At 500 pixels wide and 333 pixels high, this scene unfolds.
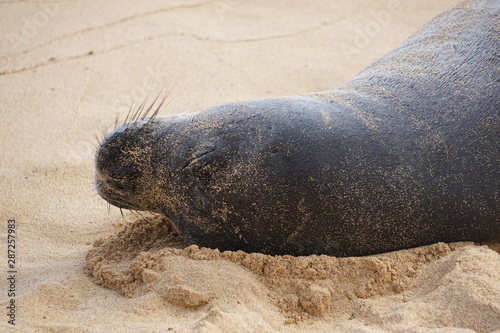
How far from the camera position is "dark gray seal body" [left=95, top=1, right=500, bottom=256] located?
2.66 meters

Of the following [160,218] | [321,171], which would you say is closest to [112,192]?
[160,218]

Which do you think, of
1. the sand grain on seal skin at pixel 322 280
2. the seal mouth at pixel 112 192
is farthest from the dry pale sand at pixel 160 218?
the seal mouth at pixel 112 192

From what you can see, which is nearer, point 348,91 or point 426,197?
point 426,197

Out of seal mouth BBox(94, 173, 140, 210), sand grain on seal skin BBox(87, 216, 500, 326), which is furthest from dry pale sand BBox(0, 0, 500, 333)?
seal mouth BBox(94, 173, 140, 210)

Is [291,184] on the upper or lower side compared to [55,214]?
upper

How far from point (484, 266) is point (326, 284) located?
66cm

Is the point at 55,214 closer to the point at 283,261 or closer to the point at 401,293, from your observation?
the point at 283,261

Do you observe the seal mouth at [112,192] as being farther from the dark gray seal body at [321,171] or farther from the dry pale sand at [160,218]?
the dry pale sand at [160,218]

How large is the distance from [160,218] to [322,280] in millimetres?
996

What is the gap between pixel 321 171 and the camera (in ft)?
8.67

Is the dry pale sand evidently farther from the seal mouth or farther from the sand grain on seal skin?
the seal mouth

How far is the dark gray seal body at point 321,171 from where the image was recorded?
2.66 m

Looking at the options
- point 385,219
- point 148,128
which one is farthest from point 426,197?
point 148,128

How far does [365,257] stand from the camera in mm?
2691
